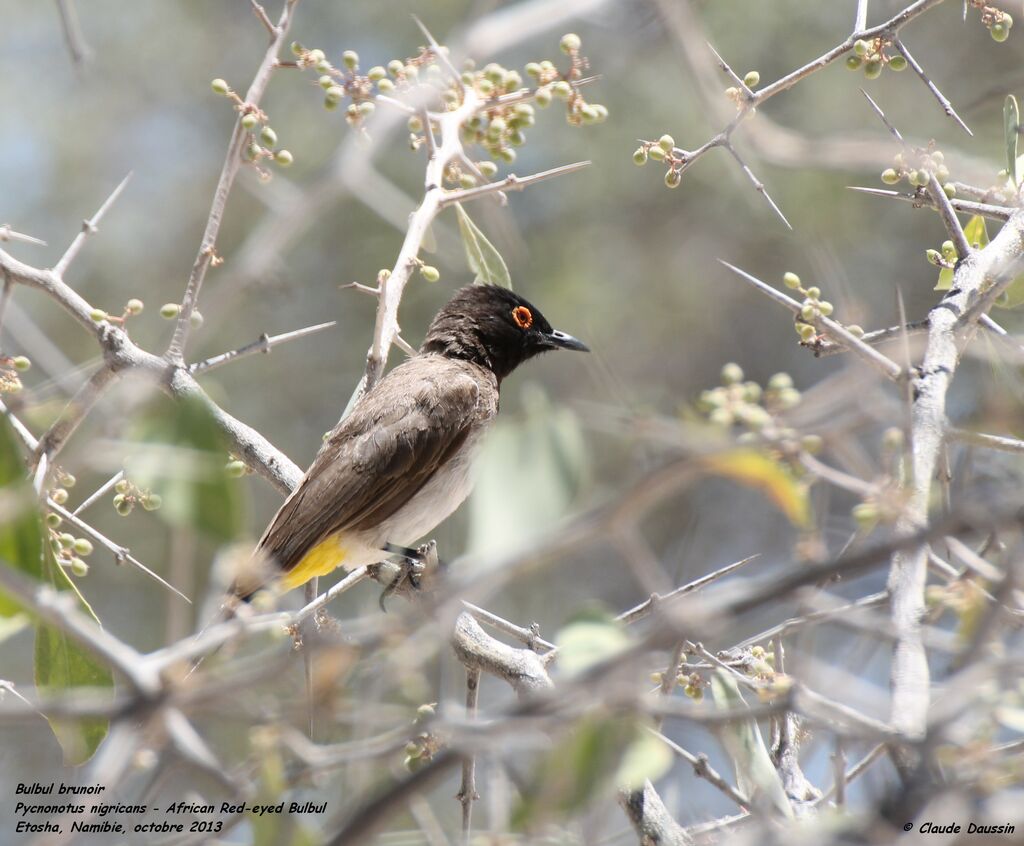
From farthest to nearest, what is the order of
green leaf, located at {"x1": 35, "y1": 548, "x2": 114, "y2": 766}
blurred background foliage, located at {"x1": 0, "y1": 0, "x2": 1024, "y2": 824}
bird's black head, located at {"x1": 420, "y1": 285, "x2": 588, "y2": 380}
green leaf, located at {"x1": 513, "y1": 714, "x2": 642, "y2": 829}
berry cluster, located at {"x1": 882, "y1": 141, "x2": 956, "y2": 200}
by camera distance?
1. blurred background foliage, located at {"x1": 0, "y1": 0, "x2": 1024, "y2": 824}
2. bird's black head, located at {"x1": 420, "y1": 285, "x2": 588, "y2": 380}
3. berry cluster, located at {"x1": 882, "y1": 141, "x2": 956, "y2": 200}
4. green leaf, located at {"x1": 35, "y1": 548, "x2": 114, "y2": 766}
5. green leaf, located at {"x1": 513, "y1": 714, "x2": 642, "y2": 829}

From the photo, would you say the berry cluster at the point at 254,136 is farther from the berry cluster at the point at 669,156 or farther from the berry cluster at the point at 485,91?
the berry cluster at the point at 669,156

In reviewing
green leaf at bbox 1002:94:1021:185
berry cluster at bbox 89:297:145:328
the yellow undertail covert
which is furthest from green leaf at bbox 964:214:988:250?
the yellow undertail covert

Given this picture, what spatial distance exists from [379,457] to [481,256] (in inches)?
39.4

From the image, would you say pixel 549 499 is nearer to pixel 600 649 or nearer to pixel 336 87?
pixel 600 649

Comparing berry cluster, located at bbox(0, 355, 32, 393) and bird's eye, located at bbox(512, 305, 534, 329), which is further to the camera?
bird's eye, located at bbox(512, 305, 534, 329)

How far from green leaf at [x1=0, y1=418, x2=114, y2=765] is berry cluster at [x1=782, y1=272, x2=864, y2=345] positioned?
4.60ft

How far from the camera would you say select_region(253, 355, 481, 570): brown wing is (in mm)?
3852

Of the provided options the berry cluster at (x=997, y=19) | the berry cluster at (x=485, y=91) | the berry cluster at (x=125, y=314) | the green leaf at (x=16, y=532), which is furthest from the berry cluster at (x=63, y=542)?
the berry cluster at (x=997, y=19)

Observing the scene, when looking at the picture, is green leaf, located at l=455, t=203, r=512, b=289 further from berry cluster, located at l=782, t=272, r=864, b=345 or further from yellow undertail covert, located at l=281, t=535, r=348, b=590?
berry cluster, located at l=782, t=272, r=864, b=345

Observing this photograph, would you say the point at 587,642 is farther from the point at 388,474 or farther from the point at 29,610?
the point at 388,474

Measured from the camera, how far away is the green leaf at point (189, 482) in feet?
4.98

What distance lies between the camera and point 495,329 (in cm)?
500

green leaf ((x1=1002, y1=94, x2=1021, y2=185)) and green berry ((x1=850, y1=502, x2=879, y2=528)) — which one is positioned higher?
green leaf ((x1=1002, y1=94, x2=1021, y2=185))

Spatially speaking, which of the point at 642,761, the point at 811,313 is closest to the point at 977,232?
the point at 811,313
